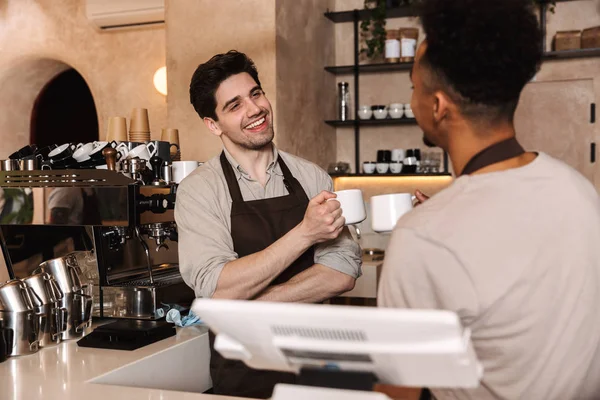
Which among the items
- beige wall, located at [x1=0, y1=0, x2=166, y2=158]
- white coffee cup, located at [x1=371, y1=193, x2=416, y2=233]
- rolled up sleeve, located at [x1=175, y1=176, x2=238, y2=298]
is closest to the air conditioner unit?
beige wall, located at [x1=0, y1=0, x2=166, y2=158]

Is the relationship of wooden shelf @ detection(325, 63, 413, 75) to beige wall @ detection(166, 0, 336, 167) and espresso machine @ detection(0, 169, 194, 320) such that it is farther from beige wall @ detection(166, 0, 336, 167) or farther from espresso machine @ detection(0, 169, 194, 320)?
espresso machine @ detection(0, 169, 194, 320)

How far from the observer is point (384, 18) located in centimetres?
500

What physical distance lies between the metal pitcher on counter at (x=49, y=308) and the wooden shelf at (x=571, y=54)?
3.79 meters

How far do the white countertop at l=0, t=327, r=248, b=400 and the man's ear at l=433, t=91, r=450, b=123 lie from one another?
83 cm

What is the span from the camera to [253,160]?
2.17 m

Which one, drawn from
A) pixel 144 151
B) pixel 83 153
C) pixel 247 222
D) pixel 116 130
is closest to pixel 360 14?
pixel 116 130

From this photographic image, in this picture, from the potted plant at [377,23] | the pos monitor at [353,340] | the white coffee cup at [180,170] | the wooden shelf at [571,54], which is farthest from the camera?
the potted plant at [377,23]

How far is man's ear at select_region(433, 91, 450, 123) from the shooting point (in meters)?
1.15

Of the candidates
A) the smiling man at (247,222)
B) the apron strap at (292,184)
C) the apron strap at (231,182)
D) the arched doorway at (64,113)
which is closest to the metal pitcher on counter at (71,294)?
the smiling man at (247,222)

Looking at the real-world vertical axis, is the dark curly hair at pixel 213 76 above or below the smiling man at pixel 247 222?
above

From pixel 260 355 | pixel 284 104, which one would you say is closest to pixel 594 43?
pixel 284 104

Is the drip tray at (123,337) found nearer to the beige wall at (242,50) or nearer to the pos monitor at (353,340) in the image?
the pos monitor at (353,340)

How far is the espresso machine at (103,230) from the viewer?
231 cm

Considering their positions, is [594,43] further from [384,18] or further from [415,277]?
[415,277]
